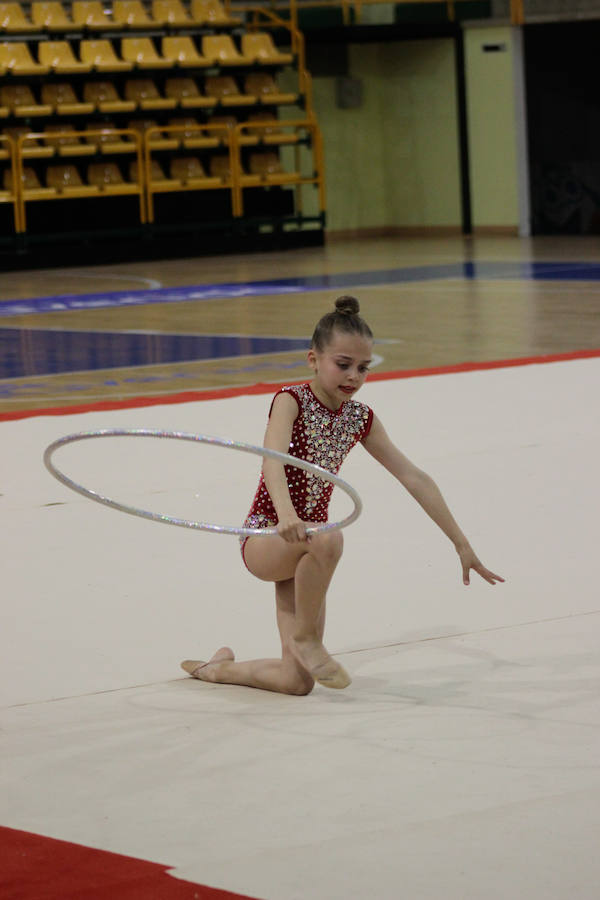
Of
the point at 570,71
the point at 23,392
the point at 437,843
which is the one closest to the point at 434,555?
the point at 437,843

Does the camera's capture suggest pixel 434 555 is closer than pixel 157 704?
No

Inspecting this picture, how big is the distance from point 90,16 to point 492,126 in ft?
20.8

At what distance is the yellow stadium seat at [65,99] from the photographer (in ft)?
68.5

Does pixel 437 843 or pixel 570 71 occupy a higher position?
pixel 570 71

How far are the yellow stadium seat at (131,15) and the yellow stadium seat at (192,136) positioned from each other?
1.37 metres

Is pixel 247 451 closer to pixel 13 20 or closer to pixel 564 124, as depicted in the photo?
pixel 13 20

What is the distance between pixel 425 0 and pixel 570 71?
245cm

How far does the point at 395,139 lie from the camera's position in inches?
998

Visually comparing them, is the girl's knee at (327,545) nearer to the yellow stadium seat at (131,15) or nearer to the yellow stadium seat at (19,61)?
the yellow stadium seat at (19,61)

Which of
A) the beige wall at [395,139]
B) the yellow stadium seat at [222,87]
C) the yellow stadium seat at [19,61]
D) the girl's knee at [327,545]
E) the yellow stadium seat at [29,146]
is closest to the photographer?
the girl's knee at [327,545]

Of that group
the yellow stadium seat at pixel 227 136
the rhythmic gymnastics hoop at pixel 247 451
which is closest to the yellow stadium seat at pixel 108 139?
the yellow stadium seat at pixel 227 136

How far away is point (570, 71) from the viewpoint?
912 inches

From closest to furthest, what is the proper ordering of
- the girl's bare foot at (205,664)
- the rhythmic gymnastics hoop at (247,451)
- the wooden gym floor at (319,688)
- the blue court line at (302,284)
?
the wooden gym floor at (319,688) → the rhythmic gymnastics hoop at (247,451) → the girl's bare foot at (205,664) → the blue court line at (302,284)

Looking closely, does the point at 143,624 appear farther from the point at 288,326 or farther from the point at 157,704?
the point at 288,326
